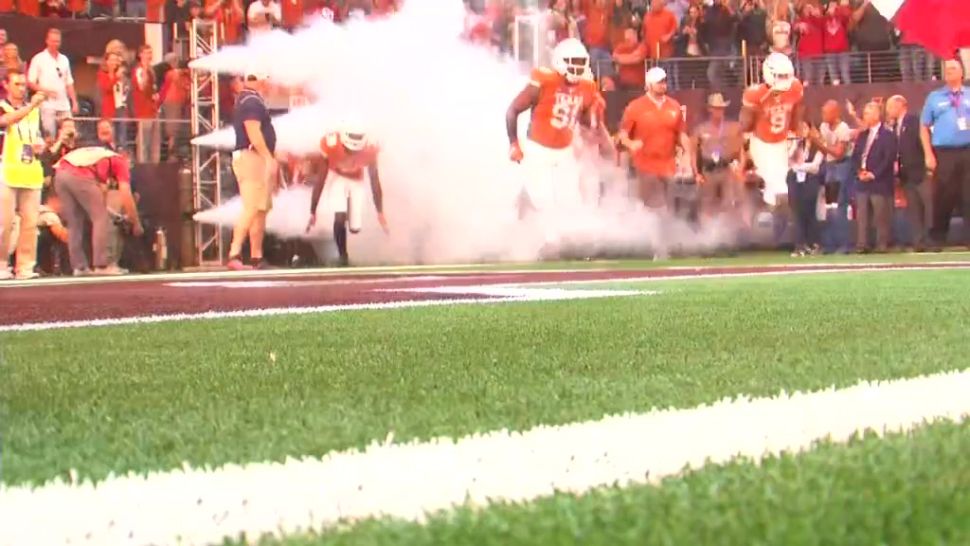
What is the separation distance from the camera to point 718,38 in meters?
15.4

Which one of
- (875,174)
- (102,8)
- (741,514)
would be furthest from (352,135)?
(741,514)

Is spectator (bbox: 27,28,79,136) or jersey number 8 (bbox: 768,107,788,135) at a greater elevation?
spectator (bbox: 27,28,79,136)

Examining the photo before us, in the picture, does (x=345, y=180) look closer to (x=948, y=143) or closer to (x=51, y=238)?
(x=51, y=238)

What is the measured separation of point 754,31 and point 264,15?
5596 millimetres

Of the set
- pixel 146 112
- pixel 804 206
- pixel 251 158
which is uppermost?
pixel 146 112

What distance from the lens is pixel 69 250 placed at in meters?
11.5

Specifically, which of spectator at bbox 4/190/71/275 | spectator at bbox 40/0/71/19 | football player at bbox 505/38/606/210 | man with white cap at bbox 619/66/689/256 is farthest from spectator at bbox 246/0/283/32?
man with white cap at bbox 619/66/689/256

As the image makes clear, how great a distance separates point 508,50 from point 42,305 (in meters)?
9.29

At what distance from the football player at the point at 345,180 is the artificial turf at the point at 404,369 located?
8.62 m

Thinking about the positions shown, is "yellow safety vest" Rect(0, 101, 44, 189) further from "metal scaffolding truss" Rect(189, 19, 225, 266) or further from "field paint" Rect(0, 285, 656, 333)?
"field paint" Rect(0, 285, 656, 333)

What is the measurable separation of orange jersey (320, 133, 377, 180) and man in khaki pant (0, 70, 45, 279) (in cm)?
334

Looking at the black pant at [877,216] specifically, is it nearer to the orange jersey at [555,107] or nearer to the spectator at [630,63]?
the orange jersey at [555,107]

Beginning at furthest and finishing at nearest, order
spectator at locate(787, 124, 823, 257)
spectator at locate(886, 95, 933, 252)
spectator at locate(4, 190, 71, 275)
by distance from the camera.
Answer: spectator at locate(787, 124, 823, 257) → spectator at locate(886, 95, 933, 252) → spectator at locate(4, 190, 71, 275)

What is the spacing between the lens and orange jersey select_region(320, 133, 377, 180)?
13.4 metres
